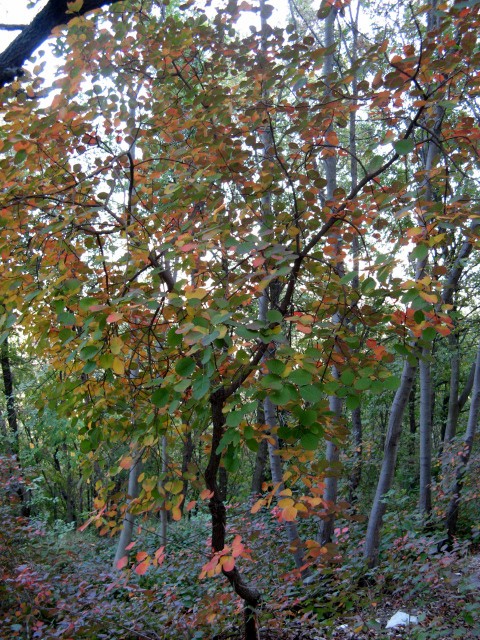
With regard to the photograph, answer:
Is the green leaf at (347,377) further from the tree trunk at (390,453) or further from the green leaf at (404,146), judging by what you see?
the tree trunk at (390,453)

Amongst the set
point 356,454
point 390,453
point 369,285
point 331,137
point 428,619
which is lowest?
point 428,619

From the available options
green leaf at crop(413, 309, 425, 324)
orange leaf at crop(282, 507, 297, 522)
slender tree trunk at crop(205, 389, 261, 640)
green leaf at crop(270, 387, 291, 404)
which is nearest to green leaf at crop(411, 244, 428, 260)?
green leaf at crop(413, 309, 425, 324)

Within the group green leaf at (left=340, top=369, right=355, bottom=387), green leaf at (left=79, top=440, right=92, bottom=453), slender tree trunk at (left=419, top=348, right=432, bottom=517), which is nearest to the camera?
green leaf at (left=340, top=369, right=355, bottom=387)

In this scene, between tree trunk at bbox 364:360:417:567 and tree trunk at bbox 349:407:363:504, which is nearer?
tree trunk at bbox 364:360:417:567

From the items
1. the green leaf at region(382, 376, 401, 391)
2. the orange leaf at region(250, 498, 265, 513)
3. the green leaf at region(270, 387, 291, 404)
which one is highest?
the green leaf at region(382, 376, 401, 391)

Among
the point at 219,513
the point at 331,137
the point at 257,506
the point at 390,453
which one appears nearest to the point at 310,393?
the point at 257,506

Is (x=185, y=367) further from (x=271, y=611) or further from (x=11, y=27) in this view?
(x=11, y=27)

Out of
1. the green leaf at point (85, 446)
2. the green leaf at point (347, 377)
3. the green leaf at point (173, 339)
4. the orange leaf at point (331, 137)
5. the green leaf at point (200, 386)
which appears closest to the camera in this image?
the green leaf at point (200, 386)

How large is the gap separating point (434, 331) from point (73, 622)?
3.08 meters

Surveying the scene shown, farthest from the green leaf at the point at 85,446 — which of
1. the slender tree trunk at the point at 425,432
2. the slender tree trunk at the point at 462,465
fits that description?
the slender tree trunk at the point at 462,465

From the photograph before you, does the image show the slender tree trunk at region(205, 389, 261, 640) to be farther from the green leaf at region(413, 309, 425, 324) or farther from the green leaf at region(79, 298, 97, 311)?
the green leaf at region(413, 309, 425, 324)

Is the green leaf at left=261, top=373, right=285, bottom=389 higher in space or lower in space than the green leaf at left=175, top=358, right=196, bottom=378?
lower

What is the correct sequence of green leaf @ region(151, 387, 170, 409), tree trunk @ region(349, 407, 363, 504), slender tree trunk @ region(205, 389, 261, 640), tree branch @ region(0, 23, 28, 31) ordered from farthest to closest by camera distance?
tree trunk @ region(349, 407, 363, 504) < tree branch @ region(0, 23, 28, 31) < slender tree trunk @ region(205, 389, 261, 640) < green leaf @ region(151, 387, 170, 409)

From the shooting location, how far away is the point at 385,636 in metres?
3.18
